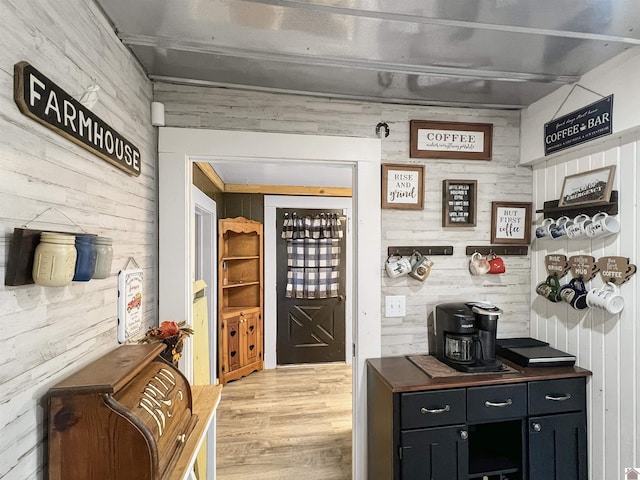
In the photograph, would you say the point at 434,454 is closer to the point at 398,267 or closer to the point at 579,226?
the point at 398,267

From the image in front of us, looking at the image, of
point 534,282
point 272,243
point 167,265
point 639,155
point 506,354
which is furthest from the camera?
point 272,243

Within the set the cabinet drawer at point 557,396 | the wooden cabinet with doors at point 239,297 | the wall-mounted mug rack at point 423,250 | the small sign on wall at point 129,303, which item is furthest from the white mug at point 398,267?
the wooden cabinet with doors at point 239,297

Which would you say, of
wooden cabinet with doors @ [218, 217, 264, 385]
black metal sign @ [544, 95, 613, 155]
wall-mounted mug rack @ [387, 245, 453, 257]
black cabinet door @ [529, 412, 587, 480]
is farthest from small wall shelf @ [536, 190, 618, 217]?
wooden cabinet with doors @ [218, 217, 264, 385]

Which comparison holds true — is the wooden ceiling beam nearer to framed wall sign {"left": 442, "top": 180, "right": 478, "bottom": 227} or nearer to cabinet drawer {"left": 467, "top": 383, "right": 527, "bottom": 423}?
framed wall sign {"left": 442, "top": 180, "right": 478, "bottom": 227}

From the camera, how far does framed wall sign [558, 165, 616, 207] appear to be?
5.48ft

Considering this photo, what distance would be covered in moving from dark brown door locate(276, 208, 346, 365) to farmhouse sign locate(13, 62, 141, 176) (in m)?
3.26

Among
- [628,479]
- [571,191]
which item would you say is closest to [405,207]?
[571,191]

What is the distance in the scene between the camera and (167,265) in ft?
5.95

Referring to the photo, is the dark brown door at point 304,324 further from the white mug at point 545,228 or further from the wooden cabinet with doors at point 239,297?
the white mug at point 545,228

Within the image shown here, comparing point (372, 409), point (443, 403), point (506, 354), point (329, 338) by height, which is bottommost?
point (329, 338)

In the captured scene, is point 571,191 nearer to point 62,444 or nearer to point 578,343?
point 578,343

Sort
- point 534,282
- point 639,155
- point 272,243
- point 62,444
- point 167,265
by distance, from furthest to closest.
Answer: point 272,243 < point 534,282 < point 167,265 < point 639,155 < point 62,444

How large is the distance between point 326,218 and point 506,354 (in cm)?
292

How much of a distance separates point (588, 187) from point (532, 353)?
90 cm
